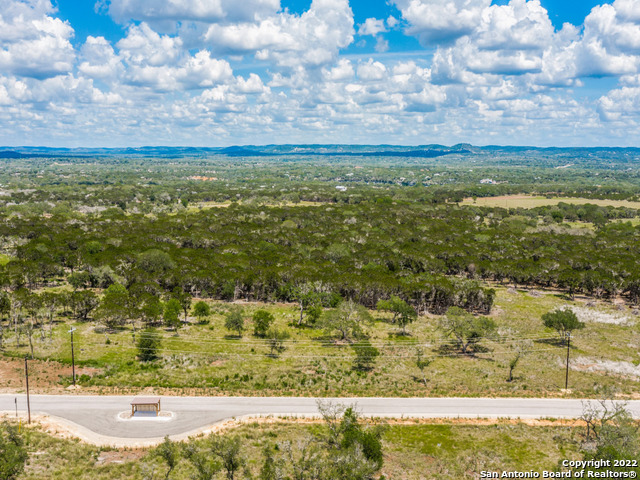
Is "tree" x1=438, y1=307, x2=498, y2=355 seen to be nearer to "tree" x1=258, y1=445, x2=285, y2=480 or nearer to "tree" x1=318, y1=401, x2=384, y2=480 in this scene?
"tree" x1=318, y1=401, x2=384, y2=480

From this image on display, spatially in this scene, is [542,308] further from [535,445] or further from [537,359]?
[535,445]

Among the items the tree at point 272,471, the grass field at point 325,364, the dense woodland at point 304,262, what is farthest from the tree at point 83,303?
the tree at point 272,471

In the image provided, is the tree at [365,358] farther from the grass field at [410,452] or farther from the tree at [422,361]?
the grass field at [410,452]

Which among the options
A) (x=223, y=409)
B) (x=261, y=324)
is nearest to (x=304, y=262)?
(x=261, y=324)

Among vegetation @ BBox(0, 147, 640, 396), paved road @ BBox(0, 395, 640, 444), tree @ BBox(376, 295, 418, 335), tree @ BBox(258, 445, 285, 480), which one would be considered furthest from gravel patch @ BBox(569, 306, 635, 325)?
tree @ BBox(258, 445, 285, 480)

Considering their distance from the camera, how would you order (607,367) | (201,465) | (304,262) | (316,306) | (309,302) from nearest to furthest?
1. (201,465)
2. (607,367)
3. (316,306)
4. (309,302)
5. (304,262)

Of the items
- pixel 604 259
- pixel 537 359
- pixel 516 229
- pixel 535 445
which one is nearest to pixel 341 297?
pixel 537 359

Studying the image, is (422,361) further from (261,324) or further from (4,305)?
(4,305)
